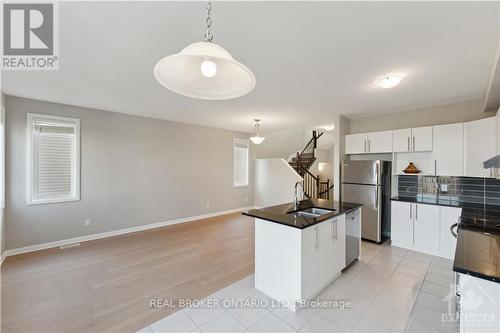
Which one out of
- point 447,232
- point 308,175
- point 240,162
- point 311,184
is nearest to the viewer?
point 447,232

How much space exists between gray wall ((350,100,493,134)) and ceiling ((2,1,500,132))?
29 centimetres

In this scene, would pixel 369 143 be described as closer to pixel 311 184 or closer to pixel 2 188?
pixel 311 184

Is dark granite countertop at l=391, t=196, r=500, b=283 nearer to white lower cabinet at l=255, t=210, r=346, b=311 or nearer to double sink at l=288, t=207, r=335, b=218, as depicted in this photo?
white lower cabinet at l=255, t=210, r=346, b=311

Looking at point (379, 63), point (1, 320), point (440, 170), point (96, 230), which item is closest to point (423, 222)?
point (440, 170)

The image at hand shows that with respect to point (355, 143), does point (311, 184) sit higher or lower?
lower

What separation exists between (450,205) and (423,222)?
1.54 feet

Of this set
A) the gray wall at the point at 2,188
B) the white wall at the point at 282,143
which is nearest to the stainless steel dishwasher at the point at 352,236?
the white wall at the point at 282,143

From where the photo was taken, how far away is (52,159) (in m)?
3.78

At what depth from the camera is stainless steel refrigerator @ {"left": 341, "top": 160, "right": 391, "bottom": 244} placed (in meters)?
3.88

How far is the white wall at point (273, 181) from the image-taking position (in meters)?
6.35

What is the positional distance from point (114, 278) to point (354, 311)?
293cm

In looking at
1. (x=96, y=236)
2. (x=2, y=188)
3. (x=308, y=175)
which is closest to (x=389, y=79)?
(x=308, y=175)

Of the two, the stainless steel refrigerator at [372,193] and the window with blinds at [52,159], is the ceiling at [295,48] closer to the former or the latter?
the window with blinds at [52,159]

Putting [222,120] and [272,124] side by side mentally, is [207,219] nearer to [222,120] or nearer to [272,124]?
[222,120]
